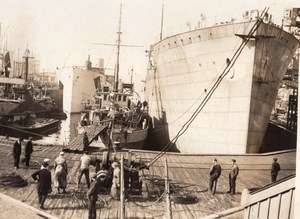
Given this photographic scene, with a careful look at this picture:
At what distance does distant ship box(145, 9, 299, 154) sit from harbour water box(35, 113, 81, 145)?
363 inches

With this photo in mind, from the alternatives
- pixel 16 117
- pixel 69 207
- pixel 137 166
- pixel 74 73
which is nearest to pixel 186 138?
pixel 137 166

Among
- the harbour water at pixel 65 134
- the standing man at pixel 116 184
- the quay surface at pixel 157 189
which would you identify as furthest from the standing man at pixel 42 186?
the harbour water at pixel 65 134

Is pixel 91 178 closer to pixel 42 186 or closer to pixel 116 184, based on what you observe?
pixel 116 184

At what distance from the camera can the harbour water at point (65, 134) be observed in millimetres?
26366

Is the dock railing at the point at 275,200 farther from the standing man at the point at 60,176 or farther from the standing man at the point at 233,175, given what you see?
the standing man at the point at 60,176

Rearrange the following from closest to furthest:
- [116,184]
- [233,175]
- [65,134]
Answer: [116,184]
[233,175]
[65,134]

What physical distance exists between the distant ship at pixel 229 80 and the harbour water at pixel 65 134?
9224mm

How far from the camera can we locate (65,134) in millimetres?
24828

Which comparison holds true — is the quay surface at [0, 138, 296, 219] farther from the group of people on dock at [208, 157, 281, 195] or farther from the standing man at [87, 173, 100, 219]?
the standing man at [87, 173, 100, 219]

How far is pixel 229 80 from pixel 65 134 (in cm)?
1594

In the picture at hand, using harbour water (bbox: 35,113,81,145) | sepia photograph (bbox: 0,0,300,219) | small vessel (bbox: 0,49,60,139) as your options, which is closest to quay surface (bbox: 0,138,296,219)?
sepia photograph (bbox: 0,0,300,219)

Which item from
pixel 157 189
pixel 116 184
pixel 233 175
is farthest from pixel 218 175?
pixel 116 184

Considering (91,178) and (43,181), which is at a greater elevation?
(43,181)

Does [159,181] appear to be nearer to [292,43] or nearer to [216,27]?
[216,27]
